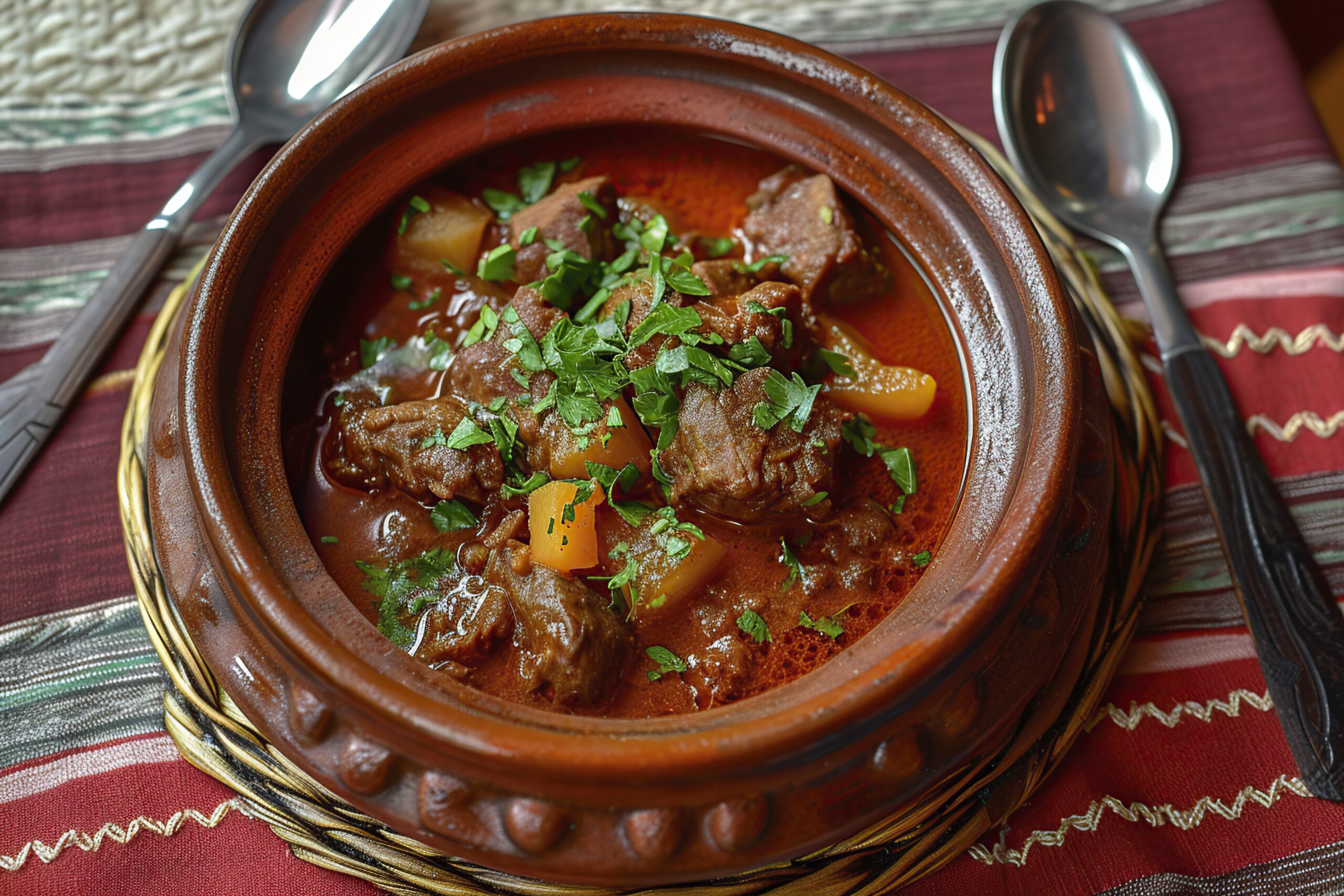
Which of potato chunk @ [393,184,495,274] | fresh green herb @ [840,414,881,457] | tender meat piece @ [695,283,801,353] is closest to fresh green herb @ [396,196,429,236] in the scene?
potato chunk @ [393,184,495,274]

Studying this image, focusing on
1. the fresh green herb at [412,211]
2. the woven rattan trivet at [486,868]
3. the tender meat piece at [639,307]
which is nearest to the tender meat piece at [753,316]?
the tender meat piece at [639,307]

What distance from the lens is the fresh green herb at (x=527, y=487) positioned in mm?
1920

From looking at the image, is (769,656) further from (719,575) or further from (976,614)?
(976,614)

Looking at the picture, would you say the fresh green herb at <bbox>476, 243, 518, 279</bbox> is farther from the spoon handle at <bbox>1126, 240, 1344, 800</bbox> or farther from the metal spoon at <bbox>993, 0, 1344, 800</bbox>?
the spoon handle at <bbox>1126, 240, 1344, 800</bbox>

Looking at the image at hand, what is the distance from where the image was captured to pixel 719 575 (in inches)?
75.4

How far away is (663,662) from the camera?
5.98ft

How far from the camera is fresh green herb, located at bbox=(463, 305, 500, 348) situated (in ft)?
6.79

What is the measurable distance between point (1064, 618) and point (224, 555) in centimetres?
148

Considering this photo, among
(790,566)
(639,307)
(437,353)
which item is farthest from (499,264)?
(790,566)

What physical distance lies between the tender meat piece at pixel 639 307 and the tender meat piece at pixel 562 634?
0.46 m

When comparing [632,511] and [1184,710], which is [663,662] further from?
[1184,710]

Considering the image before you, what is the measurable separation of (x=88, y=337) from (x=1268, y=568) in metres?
2.82

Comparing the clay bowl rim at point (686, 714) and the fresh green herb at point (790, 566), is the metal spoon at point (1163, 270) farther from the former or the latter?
the fresh green herb at point (790, 566)

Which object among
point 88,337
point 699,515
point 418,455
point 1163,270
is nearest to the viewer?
point 418,455
